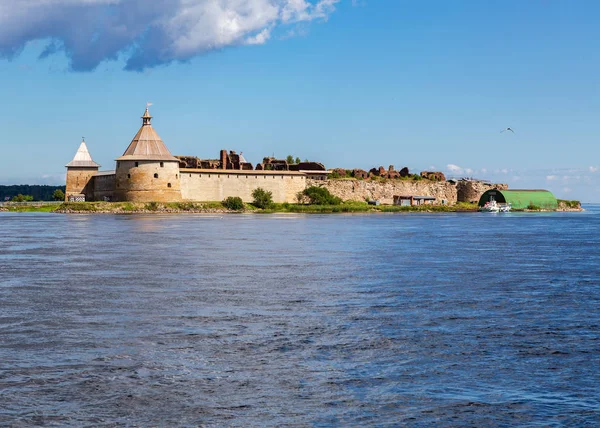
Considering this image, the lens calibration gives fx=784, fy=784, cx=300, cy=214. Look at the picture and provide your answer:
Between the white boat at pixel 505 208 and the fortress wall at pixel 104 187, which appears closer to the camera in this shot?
the fortress wall at pixel 104 187

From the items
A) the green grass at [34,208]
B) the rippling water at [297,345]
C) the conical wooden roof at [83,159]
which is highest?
the conical wooden roof at [83,159]

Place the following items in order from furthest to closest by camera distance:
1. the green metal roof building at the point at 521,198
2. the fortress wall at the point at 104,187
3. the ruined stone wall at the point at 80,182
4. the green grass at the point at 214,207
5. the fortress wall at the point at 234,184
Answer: the green metal roof building at the point at 521,198
the ruined stone wall at the point at 80,182
the fortress wall at the point at 234,184
the fortress wall at the point at 104,187
the green grass at the point at 214,207

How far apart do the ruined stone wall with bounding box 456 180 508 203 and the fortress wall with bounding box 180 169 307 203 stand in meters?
29.7

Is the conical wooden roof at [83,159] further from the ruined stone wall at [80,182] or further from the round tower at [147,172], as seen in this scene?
the round tower at [147,172]

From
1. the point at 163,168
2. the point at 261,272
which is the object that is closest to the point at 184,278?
the point at 261,272

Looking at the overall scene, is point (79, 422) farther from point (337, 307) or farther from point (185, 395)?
point (337, 307)

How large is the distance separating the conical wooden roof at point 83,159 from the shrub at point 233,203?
1527 cm

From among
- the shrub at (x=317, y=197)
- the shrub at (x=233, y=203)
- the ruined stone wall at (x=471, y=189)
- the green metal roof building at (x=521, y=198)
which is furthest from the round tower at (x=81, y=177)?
the ruined stone wall at (x=471, y=189)

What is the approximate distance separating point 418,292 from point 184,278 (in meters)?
5.35

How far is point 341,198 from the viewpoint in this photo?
9300cm

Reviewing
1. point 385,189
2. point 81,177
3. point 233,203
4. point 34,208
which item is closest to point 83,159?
point 81,177

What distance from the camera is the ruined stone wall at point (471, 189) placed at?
4187 inches

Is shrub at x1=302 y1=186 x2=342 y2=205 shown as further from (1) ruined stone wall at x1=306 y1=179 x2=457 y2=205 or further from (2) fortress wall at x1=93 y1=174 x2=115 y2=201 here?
(2) fortress wall at x1=93 y1=174 x2=115 y2=201

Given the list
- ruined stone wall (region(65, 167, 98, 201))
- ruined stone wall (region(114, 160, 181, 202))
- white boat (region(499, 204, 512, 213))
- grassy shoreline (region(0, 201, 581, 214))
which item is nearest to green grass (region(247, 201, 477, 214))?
grassy shoreline (region(0, 201, 581, 214))
